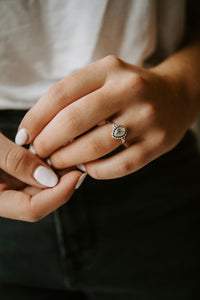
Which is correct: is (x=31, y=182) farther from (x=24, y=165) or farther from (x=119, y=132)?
(x=119, y=132)

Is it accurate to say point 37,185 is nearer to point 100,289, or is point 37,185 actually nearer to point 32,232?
point 32,232

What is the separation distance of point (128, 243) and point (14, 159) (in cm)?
48

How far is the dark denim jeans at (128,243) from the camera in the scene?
73 centimetres

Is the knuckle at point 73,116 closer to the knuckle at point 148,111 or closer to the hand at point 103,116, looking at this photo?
the hand at point 103,116

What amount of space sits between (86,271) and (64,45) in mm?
681

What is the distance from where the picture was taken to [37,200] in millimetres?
523

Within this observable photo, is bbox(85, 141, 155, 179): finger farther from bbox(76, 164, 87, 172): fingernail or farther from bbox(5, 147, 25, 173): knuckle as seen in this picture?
bbox(5, 147, 25, 173): knuckle

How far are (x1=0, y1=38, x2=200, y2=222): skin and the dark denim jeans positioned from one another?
0.21 metres

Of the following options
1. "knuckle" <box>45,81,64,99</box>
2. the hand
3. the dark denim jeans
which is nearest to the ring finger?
the hand

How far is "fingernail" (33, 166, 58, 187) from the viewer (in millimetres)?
532

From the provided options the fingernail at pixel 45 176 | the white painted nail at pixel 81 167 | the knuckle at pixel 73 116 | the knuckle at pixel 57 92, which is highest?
the knuckle at pixel 57 92

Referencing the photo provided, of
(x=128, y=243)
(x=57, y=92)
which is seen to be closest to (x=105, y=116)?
(x=57, y=92)

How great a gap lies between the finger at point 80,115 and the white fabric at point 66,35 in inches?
7.1

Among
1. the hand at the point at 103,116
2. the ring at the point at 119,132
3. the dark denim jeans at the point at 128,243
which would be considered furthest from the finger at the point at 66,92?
the dark denim jeans at the point at 128,243
